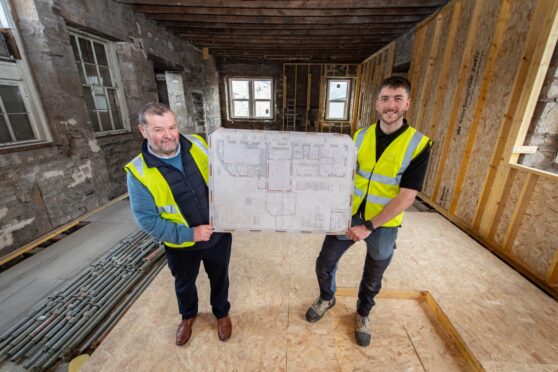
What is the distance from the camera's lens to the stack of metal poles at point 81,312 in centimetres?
162

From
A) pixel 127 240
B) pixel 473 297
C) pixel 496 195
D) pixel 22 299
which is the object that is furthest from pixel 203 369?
pixel 496 195

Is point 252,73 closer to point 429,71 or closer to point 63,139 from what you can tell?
point 429,71

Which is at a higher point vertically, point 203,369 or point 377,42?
point 377,42

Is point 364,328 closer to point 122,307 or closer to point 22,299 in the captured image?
point 122,307

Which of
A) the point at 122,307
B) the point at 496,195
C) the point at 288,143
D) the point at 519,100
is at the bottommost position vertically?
the point at 122,307

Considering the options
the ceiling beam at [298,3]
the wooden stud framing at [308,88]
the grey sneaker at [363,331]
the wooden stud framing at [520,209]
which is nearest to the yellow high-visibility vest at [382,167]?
the grey sneaker at [363,331]

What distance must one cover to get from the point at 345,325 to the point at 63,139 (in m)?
4.03

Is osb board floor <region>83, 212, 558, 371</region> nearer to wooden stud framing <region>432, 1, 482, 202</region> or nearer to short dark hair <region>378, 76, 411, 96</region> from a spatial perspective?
wooden stud framing <region>432, 1, 482, 202</region>

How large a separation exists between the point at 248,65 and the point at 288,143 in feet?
30.3

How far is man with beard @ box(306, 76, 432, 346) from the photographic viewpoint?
1.33 m

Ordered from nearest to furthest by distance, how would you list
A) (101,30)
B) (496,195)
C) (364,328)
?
(364,328)
(496,195)
(101,30)

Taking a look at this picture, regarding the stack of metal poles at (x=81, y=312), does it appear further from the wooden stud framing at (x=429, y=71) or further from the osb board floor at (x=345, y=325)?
the wooden stud framing at (x=429, y=71)

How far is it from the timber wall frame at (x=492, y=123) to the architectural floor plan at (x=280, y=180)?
8.04 ft

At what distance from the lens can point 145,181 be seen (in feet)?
4.08
